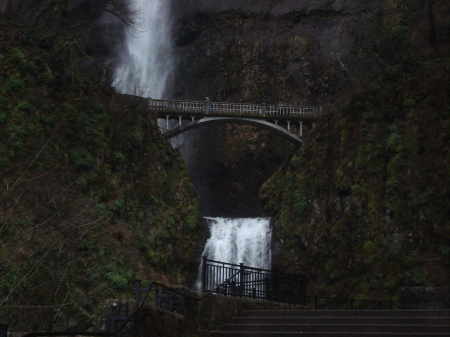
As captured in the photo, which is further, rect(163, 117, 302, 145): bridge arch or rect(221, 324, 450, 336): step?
rect(163, 117, 302, 145): bridge arch

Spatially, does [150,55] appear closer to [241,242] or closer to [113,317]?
[241,242]

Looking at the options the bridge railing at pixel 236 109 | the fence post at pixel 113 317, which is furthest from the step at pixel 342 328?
the bridge railing at pixel 236 109

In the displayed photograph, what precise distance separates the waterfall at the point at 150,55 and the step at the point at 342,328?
34.3m

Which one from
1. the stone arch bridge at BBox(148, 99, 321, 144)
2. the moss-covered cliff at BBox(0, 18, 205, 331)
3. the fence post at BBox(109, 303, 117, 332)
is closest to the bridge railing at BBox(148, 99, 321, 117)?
the stone arch bridge at BBox(148, 99, 321, 144)

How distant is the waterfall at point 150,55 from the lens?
46281 millimetres

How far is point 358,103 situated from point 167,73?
2414 cm

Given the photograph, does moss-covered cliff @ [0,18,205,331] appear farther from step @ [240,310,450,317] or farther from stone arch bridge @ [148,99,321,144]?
step @ [240,310,450,317]

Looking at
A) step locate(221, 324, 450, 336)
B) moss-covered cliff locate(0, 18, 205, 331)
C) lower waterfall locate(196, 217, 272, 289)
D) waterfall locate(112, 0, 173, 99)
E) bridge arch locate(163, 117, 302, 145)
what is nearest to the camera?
step locate(221, 324, 450, 336)

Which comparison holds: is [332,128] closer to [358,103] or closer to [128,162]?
[358,103]

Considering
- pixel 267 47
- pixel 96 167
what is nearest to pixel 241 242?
pixel 96 167

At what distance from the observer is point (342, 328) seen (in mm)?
11508

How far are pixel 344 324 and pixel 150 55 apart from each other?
40151mm

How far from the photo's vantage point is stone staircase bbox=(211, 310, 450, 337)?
36.2 feet

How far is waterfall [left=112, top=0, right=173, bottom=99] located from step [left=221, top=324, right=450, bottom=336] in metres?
34.3
